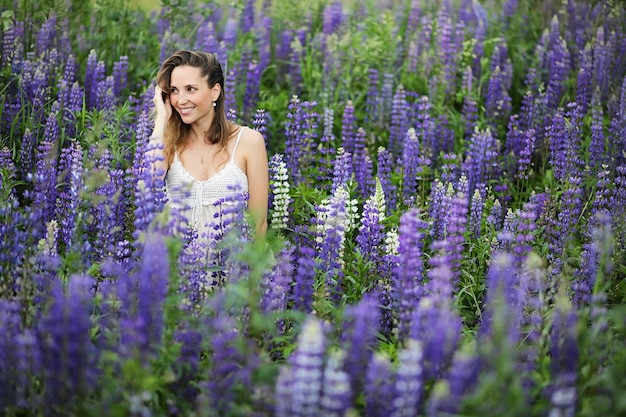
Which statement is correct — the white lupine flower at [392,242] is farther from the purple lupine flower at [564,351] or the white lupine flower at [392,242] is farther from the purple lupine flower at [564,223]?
the purple lupine flower at [564,351]

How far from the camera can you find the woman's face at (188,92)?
14.5 feet

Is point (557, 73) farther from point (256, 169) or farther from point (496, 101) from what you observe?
point (256, 169)

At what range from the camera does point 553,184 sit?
5.31 metres

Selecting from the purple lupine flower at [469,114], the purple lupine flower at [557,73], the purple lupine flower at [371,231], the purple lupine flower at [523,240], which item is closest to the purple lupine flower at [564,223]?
the purple lupine flower at [523,240]

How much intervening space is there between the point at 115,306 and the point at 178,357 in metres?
0.39

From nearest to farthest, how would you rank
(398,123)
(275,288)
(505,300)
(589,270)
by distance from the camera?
1. (505,300)
2. (275,288)
3. (589,270)
4. (398,123)

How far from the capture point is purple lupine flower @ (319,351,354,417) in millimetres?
2486

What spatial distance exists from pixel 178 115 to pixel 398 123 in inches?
82.0

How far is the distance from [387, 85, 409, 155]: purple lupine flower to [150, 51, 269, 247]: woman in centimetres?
179

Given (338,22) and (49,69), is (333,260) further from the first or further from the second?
(338,22)

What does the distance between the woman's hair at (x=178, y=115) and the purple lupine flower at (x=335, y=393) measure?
2.22m

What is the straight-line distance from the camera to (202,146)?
4586mm

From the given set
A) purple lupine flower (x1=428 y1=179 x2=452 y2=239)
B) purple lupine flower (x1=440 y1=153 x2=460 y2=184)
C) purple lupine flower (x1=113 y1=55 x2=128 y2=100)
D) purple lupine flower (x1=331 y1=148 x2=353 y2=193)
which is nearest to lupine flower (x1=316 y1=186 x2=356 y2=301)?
→ purple lupine flower (x1=331 y1=148 x2=353 y2=193)

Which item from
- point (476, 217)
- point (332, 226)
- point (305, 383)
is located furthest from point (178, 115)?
point (305, 383)
